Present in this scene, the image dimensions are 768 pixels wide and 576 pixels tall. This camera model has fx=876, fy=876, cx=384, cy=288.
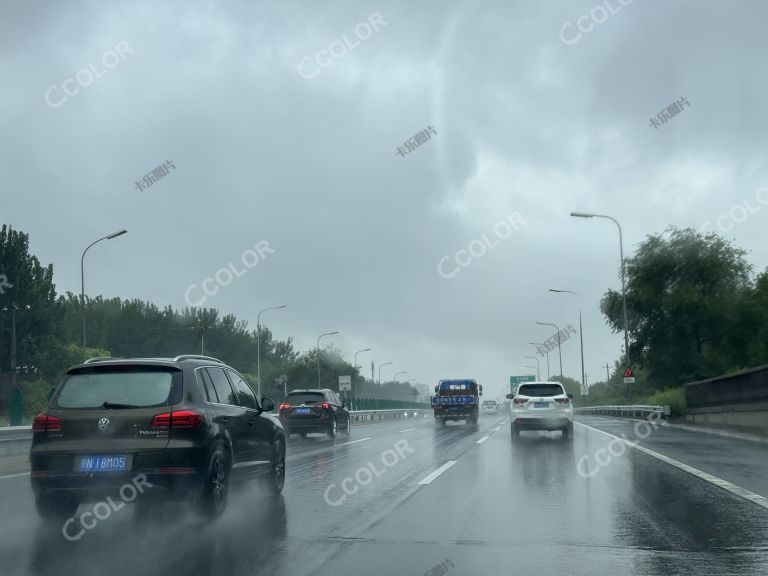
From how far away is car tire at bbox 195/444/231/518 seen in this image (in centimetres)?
873

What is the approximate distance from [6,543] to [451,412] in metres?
36.5

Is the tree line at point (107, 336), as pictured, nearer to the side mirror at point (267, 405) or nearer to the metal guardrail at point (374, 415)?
the metal guardrail at point (374, 415)

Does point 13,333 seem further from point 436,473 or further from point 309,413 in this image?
point 436,473

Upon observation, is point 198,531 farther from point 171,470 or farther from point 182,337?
point 182,337

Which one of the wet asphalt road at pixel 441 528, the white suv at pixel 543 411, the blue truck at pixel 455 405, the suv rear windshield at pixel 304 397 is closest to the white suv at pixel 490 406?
the blue truck at pixel 455 405

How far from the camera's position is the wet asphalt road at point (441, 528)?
6.80 meters

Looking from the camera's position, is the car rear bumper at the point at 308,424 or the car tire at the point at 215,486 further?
the car rear bumper at the point at 308,424

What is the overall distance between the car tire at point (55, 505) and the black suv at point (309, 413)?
62.0 feet

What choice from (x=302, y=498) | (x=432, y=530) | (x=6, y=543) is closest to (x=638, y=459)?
(x=302, y=498)

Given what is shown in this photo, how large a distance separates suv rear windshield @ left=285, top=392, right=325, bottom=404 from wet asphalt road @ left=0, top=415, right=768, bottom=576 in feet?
46.1

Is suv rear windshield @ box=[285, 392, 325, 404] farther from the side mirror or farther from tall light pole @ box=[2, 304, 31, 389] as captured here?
tall light pole @ box=[2, 304, 31, 389]

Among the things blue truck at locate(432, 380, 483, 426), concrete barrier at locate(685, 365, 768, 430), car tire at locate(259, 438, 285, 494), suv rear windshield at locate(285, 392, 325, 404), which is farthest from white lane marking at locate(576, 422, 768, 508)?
blue truck at locate(432, 380, 483, 426)

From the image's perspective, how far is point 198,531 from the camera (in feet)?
28.1

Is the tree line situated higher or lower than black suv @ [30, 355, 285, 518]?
higher
